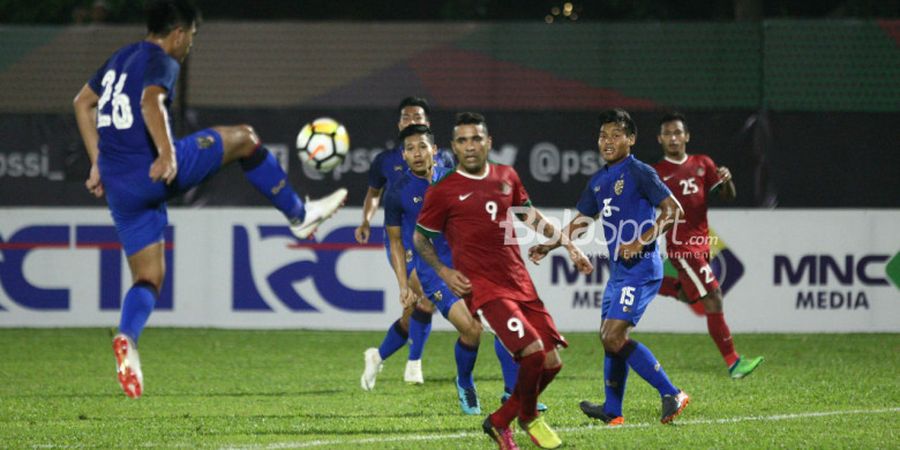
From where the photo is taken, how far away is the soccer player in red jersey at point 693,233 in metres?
10.9

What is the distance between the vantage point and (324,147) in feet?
30.3

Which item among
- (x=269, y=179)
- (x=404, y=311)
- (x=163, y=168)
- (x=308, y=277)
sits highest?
(x=163, y=168)

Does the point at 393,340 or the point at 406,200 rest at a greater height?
the point at 406,200

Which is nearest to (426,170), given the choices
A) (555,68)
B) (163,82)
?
(163,82)

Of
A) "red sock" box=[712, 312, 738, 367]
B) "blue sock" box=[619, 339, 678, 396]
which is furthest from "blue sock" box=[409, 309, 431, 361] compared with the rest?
"blue sock" box=[619, 339, 678, 396]

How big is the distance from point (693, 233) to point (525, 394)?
4.34m

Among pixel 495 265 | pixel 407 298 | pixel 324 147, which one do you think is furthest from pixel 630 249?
pixel 324 147

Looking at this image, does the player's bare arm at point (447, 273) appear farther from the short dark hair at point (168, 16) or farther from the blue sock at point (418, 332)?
the blue sock at point (418, 332)

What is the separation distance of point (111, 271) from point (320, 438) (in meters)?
7.01

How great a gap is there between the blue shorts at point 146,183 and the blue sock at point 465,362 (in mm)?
2665

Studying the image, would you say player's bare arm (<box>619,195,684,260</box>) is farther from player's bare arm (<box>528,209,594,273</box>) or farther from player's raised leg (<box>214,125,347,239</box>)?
player's raised leg (<box>214,125,347,239</box>)

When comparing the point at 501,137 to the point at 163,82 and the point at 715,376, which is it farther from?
the point at 163,82

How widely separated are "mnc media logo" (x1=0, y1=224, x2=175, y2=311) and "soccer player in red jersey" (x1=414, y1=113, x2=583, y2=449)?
7.36m

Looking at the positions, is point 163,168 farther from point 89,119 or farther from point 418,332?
point 418,332
